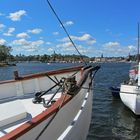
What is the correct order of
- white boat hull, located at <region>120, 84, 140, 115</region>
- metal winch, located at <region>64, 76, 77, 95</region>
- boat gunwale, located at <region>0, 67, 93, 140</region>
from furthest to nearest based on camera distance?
white boat hull, located at <region>120, 84, 140, 115</region>, metal winch, located at <region>64, 76, 77, 95</region>, boat gunwale, located at <region>0, 67, 93, 140</region>

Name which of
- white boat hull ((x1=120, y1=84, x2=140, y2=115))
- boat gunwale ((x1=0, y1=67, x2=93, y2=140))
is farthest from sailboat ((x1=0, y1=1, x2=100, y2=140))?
white boat hull ((x1=120, y1=84, x2=140, y2=115))

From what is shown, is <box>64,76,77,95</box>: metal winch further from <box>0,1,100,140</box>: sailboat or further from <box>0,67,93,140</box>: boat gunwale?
<box>0,67,93,140</box>: boat gunwale

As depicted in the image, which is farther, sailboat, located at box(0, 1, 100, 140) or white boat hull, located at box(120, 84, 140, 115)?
white boat hull, located at box(120, 84, 140, 115)

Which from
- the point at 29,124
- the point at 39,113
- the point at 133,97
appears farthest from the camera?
the point at 133,97

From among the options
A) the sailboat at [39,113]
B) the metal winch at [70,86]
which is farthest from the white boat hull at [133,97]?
the metal winch at [70,86]

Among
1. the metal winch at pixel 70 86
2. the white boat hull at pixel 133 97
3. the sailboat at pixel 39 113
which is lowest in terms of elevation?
the white boat hull at pixel 133 97

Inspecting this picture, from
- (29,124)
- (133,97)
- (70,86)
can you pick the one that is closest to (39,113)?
(70,86)

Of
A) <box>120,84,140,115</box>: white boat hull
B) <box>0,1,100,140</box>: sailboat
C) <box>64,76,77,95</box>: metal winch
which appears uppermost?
<box>64,76,77,95</box>: metal winch

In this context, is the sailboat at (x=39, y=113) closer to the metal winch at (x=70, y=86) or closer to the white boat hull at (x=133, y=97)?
the metal winch at (x=70, y=86)

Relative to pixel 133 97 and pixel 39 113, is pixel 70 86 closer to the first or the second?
pixel 39 113

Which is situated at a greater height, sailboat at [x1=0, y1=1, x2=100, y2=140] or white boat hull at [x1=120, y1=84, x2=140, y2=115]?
sailboat at [x1=0, y1=1, x2=100, y2=140]

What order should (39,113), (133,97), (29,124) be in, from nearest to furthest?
(29,124), (39,113), (133,97)

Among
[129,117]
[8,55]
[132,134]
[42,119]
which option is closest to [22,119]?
[42,119]

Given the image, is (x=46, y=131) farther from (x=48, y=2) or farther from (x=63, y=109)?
(x=48, y=2)
